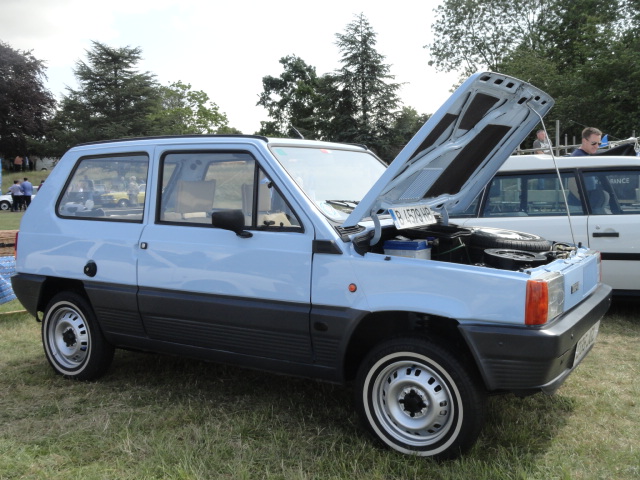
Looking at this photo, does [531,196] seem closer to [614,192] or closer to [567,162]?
[567,162]

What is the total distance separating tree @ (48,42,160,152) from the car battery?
51.6 metres

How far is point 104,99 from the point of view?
176 ft

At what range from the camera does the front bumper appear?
2904 mm

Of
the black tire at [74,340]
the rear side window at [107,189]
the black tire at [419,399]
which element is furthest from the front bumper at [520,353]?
the black tire at [74,340]

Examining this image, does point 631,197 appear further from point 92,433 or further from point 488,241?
point 92,433

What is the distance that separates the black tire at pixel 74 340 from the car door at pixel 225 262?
636 mm

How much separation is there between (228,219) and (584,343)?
2.21 m

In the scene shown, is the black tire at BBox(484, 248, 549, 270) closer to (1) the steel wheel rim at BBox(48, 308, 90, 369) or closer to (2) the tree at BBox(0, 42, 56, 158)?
(1) the steel wheel rim at BBox(48, 308, 90, 369)

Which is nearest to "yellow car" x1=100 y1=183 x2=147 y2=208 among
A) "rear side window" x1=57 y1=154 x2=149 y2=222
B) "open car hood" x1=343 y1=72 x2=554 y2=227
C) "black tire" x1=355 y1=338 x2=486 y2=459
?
"rear side window" x1=57 y1=154 x2=149 y2=222

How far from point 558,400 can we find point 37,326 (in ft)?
17.0

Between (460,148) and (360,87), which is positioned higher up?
(360,87)

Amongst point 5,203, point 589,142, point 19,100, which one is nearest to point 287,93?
point 19,100

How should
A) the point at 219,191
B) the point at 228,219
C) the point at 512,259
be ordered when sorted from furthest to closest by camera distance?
the point at 219,191 < the point at 228,219 < the point at 512,259

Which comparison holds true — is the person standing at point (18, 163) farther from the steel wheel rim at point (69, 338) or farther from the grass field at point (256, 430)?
the steel wheel rim at point (69, 338)
